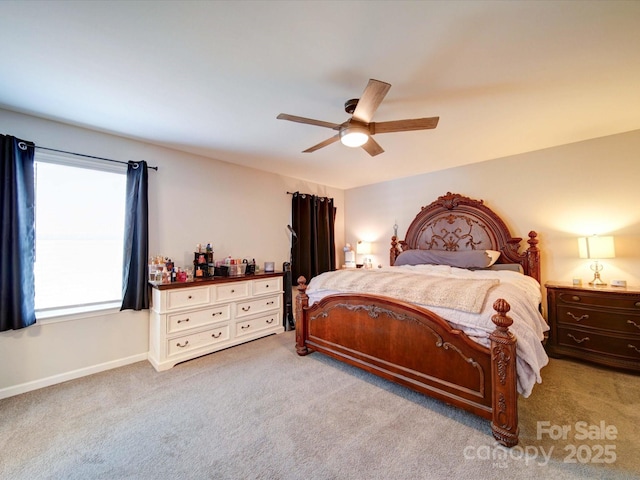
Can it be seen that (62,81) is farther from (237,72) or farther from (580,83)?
(580,83)

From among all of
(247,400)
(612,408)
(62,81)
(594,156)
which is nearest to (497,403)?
(612,408)

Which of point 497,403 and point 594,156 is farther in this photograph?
point 594,156

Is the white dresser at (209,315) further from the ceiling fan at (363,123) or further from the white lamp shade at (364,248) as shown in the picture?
the ceiling fan at (363,123)

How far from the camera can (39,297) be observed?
95.6 inches

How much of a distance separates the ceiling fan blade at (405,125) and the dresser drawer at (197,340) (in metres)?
2.71

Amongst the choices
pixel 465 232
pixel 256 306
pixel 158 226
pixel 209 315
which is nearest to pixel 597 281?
pixel 465 232

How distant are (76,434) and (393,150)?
3.78 metres

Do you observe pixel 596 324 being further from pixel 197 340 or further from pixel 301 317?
pixel 197 340

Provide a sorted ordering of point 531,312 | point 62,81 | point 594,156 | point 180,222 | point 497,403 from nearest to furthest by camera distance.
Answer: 1. point 497,403
2. point 62,81
3. point 531,312
4. point 594,156
5. point 180,222

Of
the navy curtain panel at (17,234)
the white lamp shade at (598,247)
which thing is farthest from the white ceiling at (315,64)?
the white lamp shade at (598,247)

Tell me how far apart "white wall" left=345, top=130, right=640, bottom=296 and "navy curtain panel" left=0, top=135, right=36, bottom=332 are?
4.25 m

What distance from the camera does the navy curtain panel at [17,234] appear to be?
7.14 feet

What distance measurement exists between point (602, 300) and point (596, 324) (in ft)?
0.83

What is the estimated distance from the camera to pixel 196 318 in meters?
2.92
